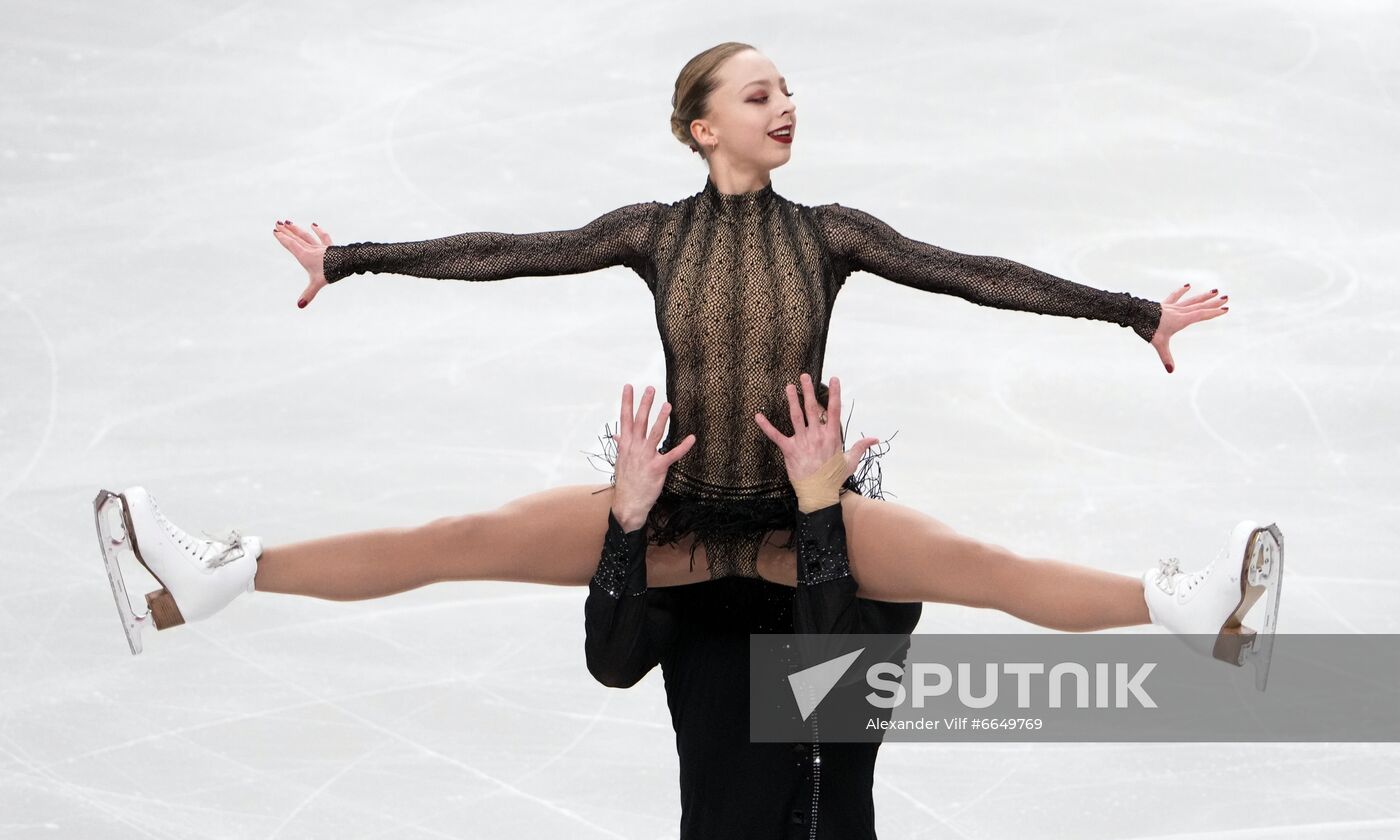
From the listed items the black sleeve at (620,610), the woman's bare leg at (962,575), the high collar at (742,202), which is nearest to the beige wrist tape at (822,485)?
the woman's bare leg at (962,575)

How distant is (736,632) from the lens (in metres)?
4.85

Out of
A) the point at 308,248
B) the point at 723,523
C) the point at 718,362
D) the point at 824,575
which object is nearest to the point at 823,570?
the point at 824,575

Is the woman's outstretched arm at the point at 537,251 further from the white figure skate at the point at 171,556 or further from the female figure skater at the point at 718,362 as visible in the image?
the white figure skate at the point at 171,556

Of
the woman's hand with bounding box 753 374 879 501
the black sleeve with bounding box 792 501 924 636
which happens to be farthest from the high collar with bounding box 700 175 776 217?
the black sleeve with bounding box 792 501 924 636

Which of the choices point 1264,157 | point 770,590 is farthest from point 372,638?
point 1264,157

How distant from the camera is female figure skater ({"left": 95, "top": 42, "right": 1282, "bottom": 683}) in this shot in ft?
15.0

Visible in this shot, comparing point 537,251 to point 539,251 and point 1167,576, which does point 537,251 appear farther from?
point 1167,576

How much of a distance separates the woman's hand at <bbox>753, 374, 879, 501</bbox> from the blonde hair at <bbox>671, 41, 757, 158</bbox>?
0.63 metres

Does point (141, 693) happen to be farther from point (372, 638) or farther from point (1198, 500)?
point (1198, 500)

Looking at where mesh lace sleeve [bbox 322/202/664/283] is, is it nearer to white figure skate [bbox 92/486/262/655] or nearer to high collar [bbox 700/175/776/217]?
high collar [bbox 700/175/776/217]

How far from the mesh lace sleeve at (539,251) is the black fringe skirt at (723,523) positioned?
49cm

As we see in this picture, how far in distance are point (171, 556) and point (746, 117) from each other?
1.66m

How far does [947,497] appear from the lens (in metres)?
7.10

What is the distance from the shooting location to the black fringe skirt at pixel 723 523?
467 cm
